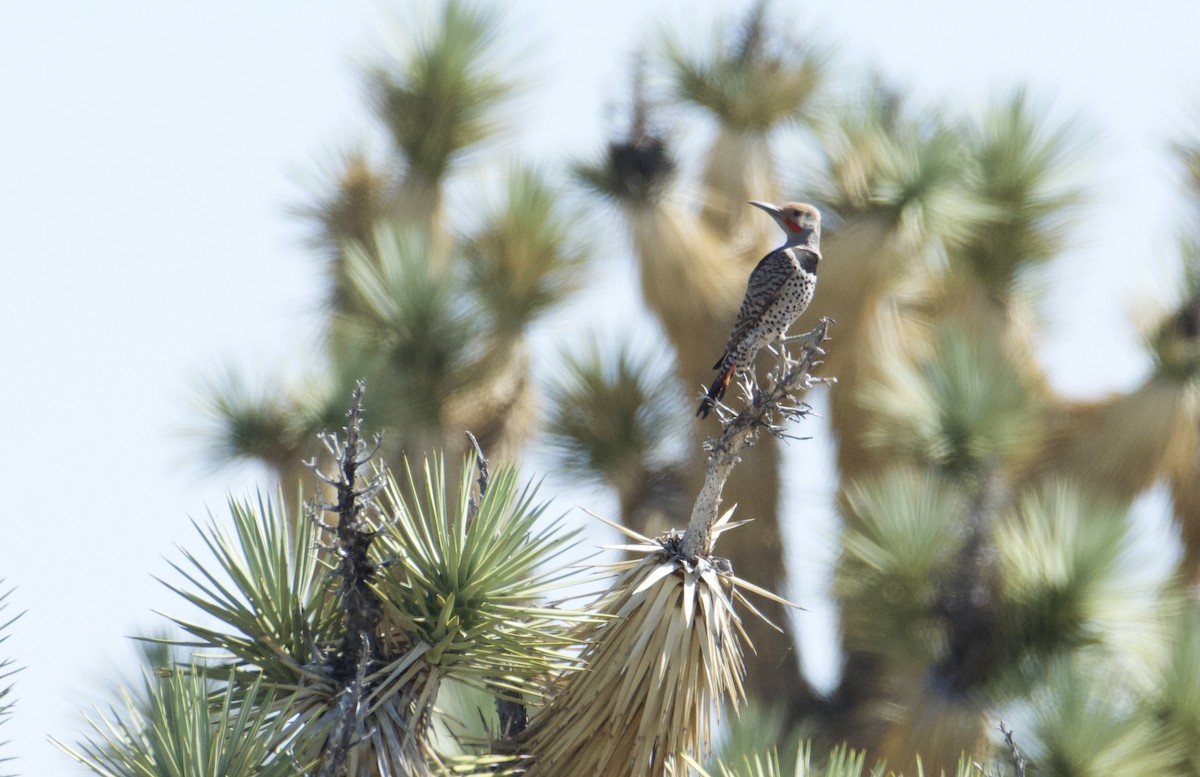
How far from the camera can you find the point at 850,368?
8.38 meters

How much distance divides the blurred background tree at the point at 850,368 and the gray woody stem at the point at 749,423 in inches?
122

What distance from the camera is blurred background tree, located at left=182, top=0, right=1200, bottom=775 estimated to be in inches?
287

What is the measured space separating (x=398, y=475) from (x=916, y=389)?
2.79 m

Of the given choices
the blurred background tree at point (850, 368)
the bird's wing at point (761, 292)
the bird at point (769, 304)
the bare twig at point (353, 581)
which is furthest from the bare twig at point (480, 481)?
the blurred background tree at point (850, 368)

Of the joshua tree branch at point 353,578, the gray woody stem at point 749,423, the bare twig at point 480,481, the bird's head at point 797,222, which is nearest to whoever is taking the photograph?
the joshua tree branch at point 353,578

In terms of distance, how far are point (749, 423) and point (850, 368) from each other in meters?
4.45

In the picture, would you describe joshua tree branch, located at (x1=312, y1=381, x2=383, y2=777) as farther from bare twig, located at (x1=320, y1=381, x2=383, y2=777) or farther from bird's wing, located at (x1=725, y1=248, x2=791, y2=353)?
bird's wing, located at (x1=725, y1=248, x2=791, y2=353)

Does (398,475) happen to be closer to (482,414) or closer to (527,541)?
(482,414)

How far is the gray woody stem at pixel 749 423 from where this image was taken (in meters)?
3.93

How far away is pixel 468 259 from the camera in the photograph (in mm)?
8734

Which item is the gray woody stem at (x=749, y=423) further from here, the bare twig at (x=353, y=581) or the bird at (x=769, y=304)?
the bird at (x=769, y=304)

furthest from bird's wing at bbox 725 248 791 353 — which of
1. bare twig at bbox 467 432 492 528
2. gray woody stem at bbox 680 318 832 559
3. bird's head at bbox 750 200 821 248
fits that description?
gray woody stem at bbox 680 318 832 559

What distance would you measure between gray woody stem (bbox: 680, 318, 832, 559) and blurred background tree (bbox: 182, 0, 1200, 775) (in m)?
3.09

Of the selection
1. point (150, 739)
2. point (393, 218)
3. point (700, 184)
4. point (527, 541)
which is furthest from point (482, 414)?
point (150, 739)
